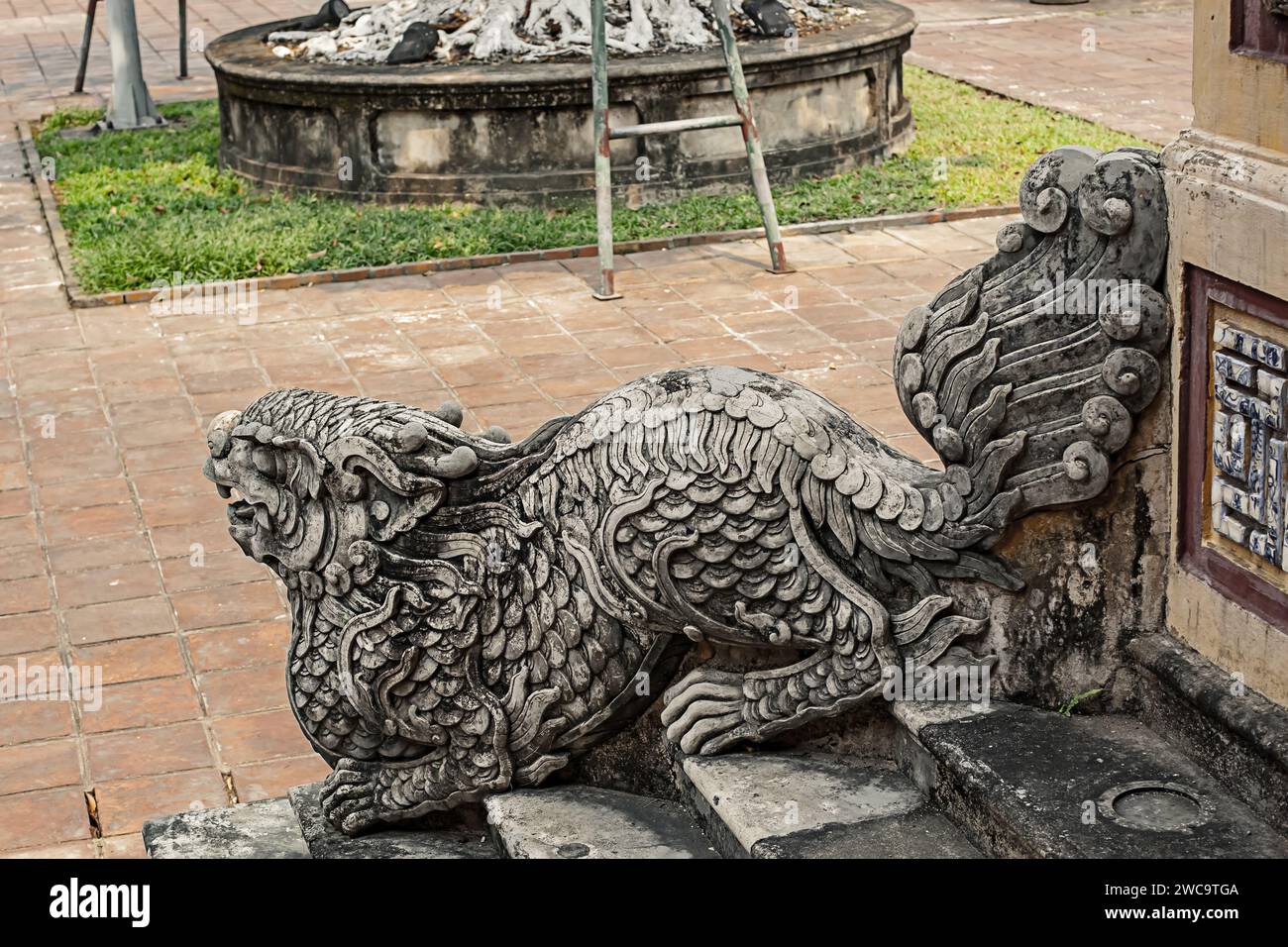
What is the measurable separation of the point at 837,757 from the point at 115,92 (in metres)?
11.6

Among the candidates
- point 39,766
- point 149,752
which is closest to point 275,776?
point 149,752

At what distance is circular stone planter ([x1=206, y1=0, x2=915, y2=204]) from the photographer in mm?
10281

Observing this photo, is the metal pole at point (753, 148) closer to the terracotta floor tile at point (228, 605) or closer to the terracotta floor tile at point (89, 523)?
the terracotta floor tile at point (89, 523)

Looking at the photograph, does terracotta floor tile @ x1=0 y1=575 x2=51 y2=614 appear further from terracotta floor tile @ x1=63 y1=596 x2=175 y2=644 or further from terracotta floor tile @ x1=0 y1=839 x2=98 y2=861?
terracotta floor tile @ x1=0 y1=839 x2=98 y2=861

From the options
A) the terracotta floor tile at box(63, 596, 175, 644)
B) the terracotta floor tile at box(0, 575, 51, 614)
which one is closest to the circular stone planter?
the terracotta floor tile at box(0, 575, 51, 614)

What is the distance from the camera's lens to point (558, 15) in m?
11.0

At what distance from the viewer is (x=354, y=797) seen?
358 cm

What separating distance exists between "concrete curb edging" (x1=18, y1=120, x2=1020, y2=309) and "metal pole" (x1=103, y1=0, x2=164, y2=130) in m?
3.38

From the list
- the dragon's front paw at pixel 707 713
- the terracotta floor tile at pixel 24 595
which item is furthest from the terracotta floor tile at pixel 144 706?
the dragon's front paw at pixel 707 713

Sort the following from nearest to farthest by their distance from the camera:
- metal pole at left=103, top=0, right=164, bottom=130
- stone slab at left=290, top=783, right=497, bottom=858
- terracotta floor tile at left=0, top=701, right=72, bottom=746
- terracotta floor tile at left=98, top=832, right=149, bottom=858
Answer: stone slab at left=290, top=783, right=497, bottom=858
terracotta floor tile at left=98, top=832, right=149, bottom=858
terracotta floor tile at left=0, top=701, right=72, bottom=746
metal pole at left=103, top=0, right=164, bottom=130

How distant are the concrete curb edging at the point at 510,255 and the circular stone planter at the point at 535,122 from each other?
916 mm

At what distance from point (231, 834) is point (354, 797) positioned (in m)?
0.41

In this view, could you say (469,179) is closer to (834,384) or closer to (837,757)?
(834,384)

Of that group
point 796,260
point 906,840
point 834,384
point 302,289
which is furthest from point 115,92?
point 906,840
